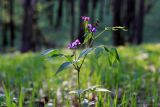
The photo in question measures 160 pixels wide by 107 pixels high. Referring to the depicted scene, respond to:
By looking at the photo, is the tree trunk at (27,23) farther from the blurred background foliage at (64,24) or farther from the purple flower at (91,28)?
the purple flower at (91,28)

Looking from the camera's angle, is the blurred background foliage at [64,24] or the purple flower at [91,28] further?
the blurred background foliage at [64,24]

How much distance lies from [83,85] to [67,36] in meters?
A: 44.1

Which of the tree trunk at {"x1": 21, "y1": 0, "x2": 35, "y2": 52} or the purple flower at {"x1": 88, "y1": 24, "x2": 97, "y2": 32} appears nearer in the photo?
the purple flower at {"x1": 88, "y1": 24, "x2": 97, "y2": 32}

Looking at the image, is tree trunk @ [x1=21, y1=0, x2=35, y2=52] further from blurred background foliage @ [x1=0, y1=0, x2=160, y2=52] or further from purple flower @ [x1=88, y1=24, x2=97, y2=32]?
purple flower @ [x1=88, y1=24, x2=97, y2=32]

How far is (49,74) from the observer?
17.0ft

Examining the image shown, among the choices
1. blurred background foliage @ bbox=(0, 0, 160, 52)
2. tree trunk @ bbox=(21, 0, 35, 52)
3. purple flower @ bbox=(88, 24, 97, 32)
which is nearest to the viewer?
purple flower @ bbox=(88, 24, 97, 32)

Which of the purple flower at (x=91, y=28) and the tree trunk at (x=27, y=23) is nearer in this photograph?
the purple flower at (x=91, y=28)

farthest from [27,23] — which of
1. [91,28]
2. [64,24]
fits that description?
[64,24]

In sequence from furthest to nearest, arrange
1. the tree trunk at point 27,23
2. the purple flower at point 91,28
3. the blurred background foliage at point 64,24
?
the blurred background foliage at point 64,24 < the tree trunk at point 27,23 < the purple flower at point 91,28

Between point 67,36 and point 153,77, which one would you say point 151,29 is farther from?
point 153,77

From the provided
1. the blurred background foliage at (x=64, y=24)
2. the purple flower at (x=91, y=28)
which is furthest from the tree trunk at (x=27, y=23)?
the purple flower at (x=91, y=28)

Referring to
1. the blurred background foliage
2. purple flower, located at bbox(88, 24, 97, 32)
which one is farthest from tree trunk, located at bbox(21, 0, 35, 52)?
purple flower, located at bbox(88, 24, 97, 32)

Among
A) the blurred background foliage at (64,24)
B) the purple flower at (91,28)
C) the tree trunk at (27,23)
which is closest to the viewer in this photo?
the purple flower at (91,28)

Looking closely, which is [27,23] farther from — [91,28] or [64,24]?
[64,24]
